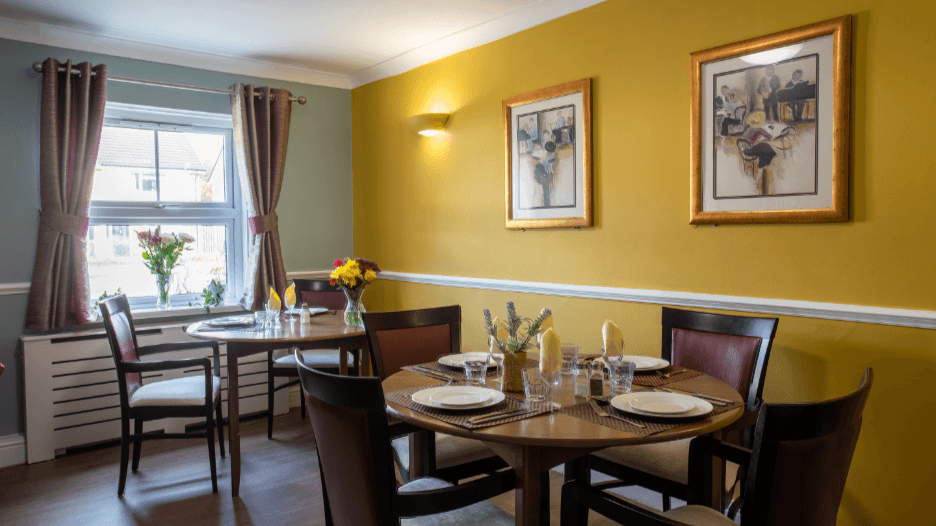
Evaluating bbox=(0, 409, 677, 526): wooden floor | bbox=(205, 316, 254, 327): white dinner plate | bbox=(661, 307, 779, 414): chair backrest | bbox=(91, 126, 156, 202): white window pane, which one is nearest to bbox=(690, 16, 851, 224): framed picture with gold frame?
bbox=(661, 307, 779, 414): chair backrest

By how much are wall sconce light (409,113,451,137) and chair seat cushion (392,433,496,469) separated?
2.42 metres

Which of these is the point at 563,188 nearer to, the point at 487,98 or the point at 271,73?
the point at 487,98

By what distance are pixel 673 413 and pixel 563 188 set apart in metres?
1.88

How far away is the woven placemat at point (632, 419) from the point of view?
1.58m

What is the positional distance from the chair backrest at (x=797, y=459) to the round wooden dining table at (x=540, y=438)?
247 mm

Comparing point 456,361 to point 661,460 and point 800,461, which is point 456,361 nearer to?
point 661,460

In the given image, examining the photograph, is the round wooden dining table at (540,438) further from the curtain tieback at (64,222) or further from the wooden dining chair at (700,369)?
the curtain tieback at (64,222)

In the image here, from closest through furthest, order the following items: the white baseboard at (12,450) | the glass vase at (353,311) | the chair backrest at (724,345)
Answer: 1. the chair backrest at (724,345)
2. the glass vase at (353,311)
3. the white baseboard at (12,450)

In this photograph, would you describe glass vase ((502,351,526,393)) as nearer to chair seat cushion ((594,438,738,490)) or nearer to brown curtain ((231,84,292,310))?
chair seat cushion ((594,438,738,490))

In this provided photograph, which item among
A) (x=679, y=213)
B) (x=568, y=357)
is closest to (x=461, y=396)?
(x=568, y=357)

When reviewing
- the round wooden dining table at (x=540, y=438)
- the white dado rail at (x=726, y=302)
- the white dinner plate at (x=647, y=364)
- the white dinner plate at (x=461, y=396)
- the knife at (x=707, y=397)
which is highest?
the white dado rail at (x=726, y=302)

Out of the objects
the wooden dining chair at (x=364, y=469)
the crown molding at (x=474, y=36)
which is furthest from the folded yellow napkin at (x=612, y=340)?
the crown molding at (x=474, y=36)

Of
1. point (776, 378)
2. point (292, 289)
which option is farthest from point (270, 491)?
point (776, 378)

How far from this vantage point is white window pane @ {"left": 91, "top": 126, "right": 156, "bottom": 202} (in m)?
4.08
